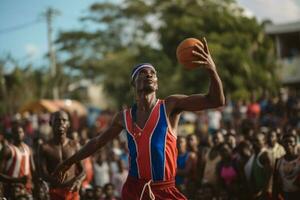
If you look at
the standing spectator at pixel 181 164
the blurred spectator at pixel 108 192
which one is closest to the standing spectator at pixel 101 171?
the blurred spectator at pixel 108 192

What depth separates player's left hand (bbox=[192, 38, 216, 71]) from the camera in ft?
16.6

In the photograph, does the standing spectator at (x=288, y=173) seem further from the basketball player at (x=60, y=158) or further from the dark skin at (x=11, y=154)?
the dark skin at (x=11, y=154)

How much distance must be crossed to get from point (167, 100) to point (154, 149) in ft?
1.51

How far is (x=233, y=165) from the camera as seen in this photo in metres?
10.7

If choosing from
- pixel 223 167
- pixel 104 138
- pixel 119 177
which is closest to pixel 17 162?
pixel 119 177

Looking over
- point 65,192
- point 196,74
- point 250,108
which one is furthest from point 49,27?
point 65,192

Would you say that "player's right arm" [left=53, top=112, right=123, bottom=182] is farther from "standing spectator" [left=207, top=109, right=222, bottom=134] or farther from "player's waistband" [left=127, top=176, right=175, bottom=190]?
"standing spectator" [left=207, top=109, right=222, bottom=134]

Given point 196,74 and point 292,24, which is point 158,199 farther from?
point 292,24

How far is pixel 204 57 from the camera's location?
16.8 ft

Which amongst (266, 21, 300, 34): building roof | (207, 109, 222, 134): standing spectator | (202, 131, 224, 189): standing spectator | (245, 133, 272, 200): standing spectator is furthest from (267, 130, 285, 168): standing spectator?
(266, 21, 300, 34): building roof

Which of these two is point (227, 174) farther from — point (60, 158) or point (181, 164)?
point (60, 158)

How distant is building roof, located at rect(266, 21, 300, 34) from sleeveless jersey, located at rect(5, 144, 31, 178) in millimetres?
27748

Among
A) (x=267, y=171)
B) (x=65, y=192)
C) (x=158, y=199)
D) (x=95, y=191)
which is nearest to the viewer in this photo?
(x=158, y=199)

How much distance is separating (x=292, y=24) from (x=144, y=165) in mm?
32250
